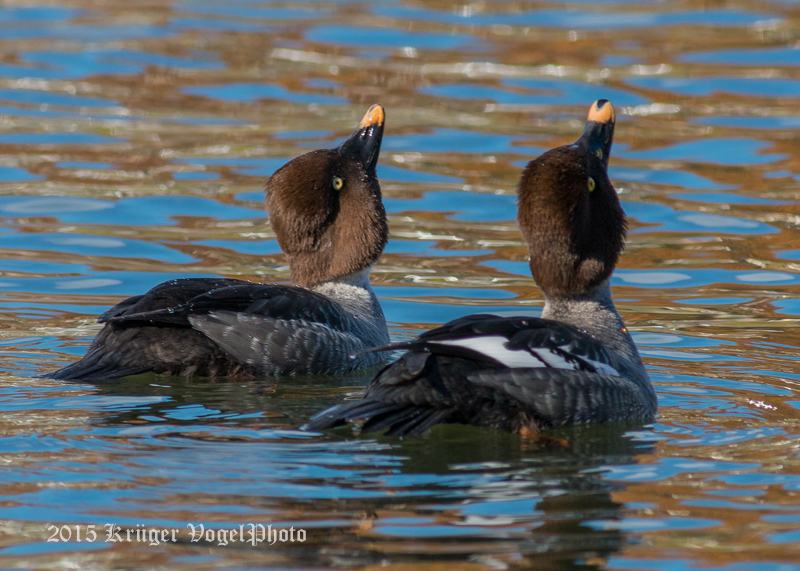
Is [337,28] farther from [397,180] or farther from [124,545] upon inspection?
[124,545]

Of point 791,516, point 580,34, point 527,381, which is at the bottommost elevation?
point 791,516

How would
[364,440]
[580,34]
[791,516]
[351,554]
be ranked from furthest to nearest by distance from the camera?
[580,34]
[364,440]
[791,516]
[351,554]

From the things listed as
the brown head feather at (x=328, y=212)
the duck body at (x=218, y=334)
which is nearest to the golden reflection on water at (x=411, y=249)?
the duck body at (x=218, y=334)

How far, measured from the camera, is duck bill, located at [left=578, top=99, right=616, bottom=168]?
24.9 feet

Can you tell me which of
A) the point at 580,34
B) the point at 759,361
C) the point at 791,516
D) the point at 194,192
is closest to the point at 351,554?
the point at 791,516

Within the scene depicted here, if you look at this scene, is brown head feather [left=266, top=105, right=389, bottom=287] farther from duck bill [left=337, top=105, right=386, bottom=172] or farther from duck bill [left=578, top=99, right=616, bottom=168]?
duck bill [left=578, top=99, right=616, bottom=168]

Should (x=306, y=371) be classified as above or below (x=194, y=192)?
below

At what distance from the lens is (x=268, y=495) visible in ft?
18.0

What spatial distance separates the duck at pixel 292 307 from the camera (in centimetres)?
744

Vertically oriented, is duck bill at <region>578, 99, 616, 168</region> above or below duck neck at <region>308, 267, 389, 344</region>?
above

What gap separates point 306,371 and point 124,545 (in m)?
3.16

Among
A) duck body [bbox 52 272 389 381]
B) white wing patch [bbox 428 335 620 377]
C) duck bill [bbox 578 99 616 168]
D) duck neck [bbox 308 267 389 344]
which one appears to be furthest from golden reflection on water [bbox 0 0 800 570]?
duck bill [bbox 578 99 616 168]

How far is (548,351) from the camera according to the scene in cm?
647

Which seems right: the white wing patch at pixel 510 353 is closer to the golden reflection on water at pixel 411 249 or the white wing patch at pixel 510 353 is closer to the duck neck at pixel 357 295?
the golden reflection on water at pixel 411 249
